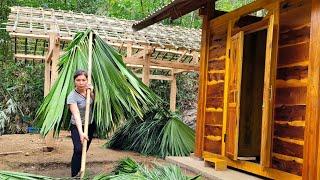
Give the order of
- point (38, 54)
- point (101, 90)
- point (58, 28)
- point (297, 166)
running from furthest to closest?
point (38, 54)
point (58, 28)
point (101, 90)
point (297, 166)

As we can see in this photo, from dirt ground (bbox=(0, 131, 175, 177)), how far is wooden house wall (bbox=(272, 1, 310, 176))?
6.98 feet

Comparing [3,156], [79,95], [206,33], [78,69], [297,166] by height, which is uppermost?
[206,33]

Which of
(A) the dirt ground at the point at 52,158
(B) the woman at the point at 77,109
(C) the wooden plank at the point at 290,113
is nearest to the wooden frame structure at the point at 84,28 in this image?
(A) the dirt ground at the point at 52,158

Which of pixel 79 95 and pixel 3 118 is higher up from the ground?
pixel 79 95

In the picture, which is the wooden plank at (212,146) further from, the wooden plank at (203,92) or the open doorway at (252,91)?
the open doorway at (252,91)

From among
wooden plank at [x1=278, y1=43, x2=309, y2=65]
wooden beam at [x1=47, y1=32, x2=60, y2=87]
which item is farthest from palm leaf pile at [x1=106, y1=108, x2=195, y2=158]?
wooden plank at [x1=278, y1=43, x2=309, y2=65]

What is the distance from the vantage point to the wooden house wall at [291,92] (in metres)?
4.13

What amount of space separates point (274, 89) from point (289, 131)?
1.53ft

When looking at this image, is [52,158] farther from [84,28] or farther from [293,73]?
[293,73]

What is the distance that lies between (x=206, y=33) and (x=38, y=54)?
256 inches

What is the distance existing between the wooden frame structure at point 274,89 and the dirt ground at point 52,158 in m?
1.24

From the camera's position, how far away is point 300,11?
14.0 feet

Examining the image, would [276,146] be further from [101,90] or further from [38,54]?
[38,54]

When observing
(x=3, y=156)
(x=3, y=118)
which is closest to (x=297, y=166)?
(x=3, y=156)
